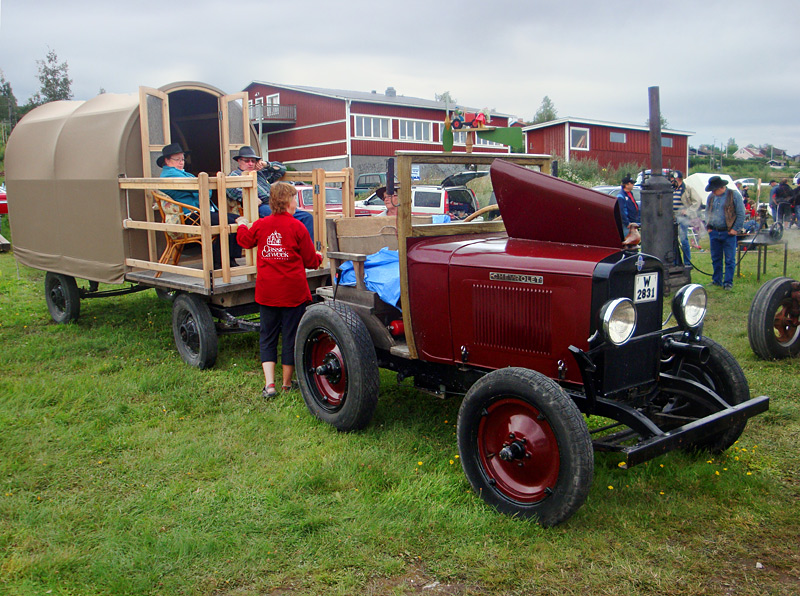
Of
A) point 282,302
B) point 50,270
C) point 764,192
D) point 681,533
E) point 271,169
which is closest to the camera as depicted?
point 681,533

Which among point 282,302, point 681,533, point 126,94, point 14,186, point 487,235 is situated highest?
point 126,94

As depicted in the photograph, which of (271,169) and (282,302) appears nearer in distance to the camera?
(282,302)

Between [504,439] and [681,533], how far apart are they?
1.04 metres

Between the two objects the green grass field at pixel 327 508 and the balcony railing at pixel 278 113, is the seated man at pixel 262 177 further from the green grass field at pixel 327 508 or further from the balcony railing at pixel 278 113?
the balcony railing at pixel 278 113

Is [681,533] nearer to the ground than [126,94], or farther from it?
nearer to the ground

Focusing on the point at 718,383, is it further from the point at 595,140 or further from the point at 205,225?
the point at 595,140

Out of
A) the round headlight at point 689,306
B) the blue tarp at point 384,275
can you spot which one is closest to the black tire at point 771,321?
the round headlight at point 689,306

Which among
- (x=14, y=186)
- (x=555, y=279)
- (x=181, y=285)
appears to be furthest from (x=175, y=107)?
(x=555, y=279)

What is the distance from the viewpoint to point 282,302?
5.57 m

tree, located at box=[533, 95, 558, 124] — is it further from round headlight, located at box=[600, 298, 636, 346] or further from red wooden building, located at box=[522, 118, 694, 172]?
round headlight, located at box=[600, 298, 636, 346]

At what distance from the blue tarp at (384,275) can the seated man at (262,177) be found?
2.18 meters

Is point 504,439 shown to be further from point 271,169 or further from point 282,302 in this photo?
point 271,169

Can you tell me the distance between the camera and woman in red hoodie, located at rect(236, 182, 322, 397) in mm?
5449

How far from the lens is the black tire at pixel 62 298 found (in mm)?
8477
